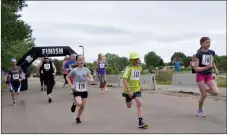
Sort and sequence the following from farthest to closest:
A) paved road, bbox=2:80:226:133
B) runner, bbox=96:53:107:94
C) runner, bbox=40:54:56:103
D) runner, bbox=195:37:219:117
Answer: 1. runner, bbox=96:53:107:94
2. runner, bbox=40:54:56:103
3. runner, bbox=195:37:219:117
4. paved road, bbox=2:80:226:133

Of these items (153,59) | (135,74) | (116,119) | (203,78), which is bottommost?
(116,119)

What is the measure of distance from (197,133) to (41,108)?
602 centimetres

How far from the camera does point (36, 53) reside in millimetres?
22531

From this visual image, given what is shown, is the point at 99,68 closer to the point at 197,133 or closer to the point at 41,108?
the point at 41,108

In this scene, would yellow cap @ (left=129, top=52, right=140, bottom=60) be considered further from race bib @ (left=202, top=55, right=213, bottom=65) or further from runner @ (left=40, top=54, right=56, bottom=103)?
runner @ (left=40, top=54, right=56, bottom=103)

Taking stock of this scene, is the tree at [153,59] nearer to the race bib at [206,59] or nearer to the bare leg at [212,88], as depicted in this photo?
the bare leg at [212,88]

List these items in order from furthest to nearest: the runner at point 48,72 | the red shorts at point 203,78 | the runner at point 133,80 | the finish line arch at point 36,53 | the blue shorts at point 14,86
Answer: the finish line arch at point 36,53 → the runner at point 48,72 → the blue shorts at point 14,86 → the red shorts at point 203,78 → the runner at point 133,80

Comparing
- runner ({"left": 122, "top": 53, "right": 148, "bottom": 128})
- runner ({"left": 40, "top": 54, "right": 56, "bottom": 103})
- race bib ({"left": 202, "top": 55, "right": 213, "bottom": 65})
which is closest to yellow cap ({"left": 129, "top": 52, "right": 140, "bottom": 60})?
runner ({"left": 122, "top": 53, "right": 148, "bottom": 128})

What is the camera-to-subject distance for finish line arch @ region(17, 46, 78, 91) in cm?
2245

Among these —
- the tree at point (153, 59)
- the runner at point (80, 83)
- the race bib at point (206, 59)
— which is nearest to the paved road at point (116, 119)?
the runner at point (80, 83)

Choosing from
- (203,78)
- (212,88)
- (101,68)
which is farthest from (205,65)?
(101,68)

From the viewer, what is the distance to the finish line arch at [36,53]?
73.7 feet

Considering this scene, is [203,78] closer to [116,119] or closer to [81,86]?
[116,119]

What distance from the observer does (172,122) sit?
26.0ft
